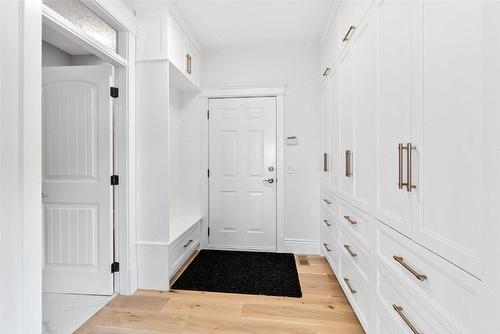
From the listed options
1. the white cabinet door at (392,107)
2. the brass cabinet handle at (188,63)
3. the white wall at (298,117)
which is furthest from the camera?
the white wall at (298,117)

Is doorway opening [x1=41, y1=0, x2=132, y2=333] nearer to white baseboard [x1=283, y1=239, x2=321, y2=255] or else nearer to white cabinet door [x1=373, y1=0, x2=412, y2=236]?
white baseboard [x1=283, y1=239, x2=321, y2=255]

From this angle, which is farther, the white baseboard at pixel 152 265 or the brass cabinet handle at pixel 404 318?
the white baseboard at pixel 152 265

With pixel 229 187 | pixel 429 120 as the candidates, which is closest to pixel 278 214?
pixel 229 187

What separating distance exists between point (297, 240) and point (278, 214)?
0.41m

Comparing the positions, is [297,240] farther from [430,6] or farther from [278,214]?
[430,6]

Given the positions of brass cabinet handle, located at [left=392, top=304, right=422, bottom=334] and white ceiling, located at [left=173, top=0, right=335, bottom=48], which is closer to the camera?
brass cabinet handle, located at [left=392, top=304, right=422, bottom=334]

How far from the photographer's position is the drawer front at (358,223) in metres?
1.56

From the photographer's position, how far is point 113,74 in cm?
221

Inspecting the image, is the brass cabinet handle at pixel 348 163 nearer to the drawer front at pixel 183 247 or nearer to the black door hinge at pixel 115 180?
the drawer front at pixel 183 247

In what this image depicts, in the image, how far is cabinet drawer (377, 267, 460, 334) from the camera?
3.00 feet

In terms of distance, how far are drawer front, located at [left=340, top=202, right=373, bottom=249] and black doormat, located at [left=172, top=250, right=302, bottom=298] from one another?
839 mm

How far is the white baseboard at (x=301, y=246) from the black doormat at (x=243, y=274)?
110 mm

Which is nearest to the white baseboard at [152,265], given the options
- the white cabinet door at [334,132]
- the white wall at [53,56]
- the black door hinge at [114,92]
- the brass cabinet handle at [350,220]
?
the black door hinge at [114,92]

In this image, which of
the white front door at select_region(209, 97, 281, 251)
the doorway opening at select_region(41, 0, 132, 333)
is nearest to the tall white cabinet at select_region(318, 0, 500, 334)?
the white front door at select_region(209, 97, 281, 251)
